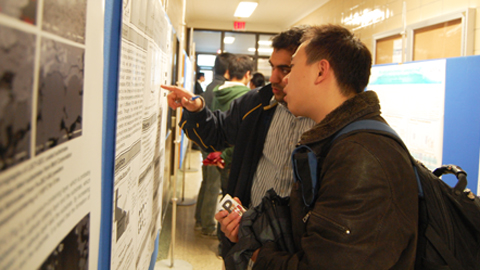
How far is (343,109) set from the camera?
1069 millimetres

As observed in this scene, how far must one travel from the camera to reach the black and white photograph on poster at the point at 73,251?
14.9 inches

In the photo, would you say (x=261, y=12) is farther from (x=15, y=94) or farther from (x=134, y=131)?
(x=15, y=94)

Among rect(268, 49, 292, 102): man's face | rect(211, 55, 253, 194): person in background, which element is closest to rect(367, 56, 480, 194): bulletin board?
rect(211, 55, 253, 194): person in background

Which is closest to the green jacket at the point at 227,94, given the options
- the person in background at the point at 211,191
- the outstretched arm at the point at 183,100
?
the person in background at the point at 211,191

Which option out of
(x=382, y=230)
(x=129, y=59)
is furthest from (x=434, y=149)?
(x=129, y=59)

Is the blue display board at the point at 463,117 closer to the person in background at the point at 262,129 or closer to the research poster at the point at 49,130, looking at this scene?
the person in background at the point at 262,129

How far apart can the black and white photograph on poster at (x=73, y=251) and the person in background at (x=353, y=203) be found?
0.61 meters

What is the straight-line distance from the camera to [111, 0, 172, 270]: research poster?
666mm

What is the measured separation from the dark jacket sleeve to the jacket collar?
0.39 ft

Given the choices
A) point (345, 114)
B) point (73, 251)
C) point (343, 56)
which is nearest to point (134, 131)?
point (73, 251)

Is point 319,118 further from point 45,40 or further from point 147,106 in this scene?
point 45,40

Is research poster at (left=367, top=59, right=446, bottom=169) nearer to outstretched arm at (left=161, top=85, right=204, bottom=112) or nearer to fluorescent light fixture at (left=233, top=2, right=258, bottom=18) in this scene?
outstretched arm at (left=161, top=85, right=204, bottom=112)

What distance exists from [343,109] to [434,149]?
1.91 metres

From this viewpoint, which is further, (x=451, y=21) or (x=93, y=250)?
(x=451, y=21)
